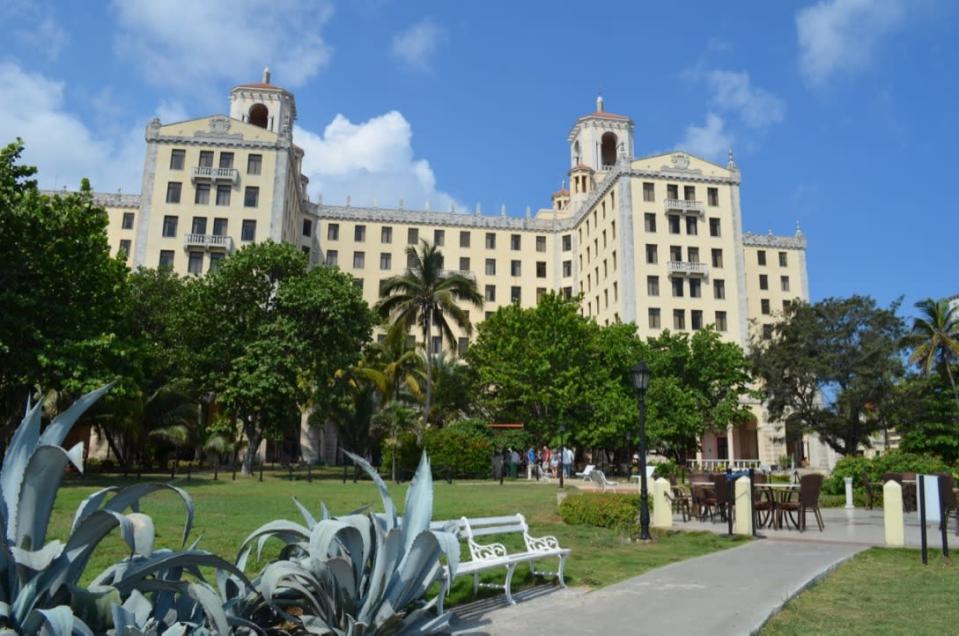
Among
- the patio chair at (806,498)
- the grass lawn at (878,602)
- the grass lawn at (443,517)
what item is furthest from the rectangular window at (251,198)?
the grass lawn at (878,602)

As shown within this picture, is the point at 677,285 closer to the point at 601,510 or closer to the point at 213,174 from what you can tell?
the point at 213,174

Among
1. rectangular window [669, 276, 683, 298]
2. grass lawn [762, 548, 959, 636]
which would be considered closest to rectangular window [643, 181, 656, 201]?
rectangular window [669, 276, 683, 298]

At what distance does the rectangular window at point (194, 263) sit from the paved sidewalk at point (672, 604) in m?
47.2

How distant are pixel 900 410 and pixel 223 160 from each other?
46865 millimetres

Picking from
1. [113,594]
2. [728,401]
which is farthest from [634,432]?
[113,594]

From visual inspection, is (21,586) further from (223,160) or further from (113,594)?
(223,160)

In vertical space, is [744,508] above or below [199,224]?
below

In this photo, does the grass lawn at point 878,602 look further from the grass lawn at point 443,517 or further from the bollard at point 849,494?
the bollard at point 849,494

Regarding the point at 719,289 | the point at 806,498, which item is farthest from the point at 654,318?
the point at 806,498

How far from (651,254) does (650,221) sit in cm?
263

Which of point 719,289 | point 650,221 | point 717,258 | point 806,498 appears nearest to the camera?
point 806,498

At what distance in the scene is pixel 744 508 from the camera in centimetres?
1394

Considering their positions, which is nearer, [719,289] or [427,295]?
[427,295]

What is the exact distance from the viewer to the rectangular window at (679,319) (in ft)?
177
